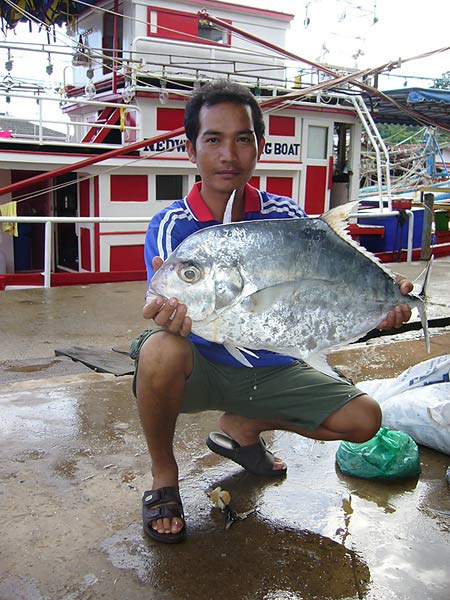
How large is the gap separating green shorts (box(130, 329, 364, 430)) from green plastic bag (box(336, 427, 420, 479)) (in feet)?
1.02

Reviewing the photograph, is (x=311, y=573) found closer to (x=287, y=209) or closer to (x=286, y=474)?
(x=286, y=474)

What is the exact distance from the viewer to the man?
192 cm

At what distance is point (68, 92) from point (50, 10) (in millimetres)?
1868

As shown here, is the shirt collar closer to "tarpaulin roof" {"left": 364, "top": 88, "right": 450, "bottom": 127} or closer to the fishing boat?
the fishing boat

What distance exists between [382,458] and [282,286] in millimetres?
937

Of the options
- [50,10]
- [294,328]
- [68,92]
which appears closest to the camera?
[294,328]

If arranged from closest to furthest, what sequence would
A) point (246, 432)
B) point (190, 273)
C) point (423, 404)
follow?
1. point (190, 273)
2. point (246, 432)
3. point (423, 404)

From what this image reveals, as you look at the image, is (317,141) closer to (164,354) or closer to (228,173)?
(228,173)

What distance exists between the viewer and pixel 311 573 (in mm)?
1697

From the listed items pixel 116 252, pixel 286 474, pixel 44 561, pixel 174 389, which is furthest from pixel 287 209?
pixel 116 252

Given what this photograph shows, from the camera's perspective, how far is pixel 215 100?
2.14 metres

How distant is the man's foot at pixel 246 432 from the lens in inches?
90.0

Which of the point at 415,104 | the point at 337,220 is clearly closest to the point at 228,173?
the point at 337,220

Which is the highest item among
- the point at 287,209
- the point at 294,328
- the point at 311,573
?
the point at 287,209
